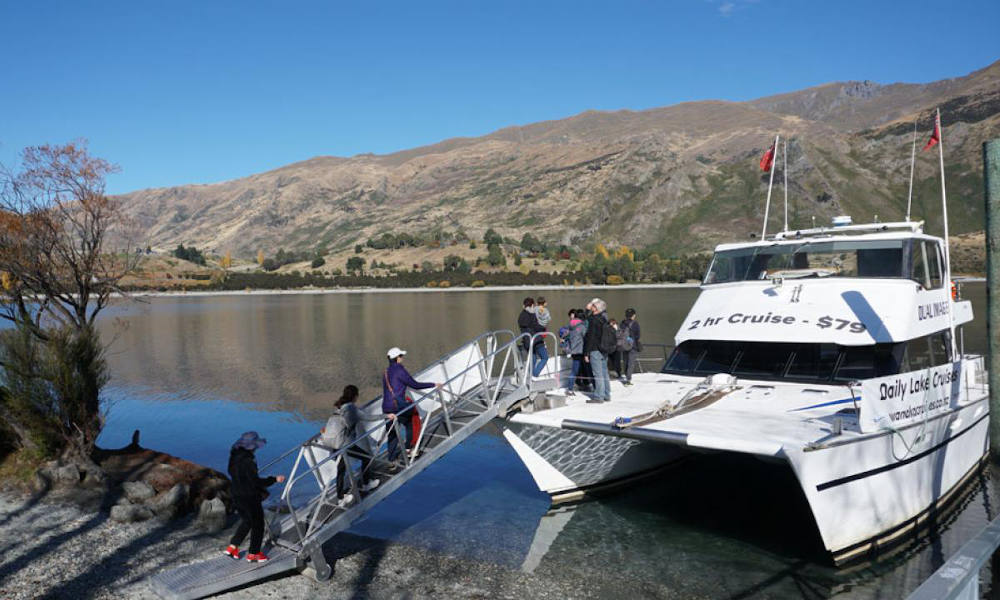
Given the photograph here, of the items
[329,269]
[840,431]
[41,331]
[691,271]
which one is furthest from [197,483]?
[329,269]

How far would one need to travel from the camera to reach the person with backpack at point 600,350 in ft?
39.2

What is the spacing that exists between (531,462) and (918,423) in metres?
5.85

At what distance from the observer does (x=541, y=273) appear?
13700 centimetres

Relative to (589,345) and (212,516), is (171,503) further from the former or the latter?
(589,345)

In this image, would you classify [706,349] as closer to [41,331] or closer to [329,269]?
[41,331]

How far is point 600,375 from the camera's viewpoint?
1196cm

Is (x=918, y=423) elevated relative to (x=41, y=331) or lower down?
lower down

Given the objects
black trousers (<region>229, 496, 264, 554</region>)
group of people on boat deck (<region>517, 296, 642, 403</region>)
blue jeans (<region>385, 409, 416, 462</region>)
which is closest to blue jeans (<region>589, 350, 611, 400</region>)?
group of people on boat deck (<region>517, 296, 642, 403</region>)

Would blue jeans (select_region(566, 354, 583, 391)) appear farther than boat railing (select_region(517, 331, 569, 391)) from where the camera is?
Yes

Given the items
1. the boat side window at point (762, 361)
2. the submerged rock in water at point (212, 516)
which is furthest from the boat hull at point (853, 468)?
the submerged rock in water at point (212, 516)

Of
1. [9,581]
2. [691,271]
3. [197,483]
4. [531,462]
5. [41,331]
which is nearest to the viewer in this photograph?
[9,581]

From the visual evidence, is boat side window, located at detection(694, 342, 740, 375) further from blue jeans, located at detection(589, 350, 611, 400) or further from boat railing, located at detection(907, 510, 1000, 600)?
boat railing, located at detection(907, 510, 1000, 600)

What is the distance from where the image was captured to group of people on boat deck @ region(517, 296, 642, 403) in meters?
12.0

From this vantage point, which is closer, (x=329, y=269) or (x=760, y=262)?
(x=760, y=262)
